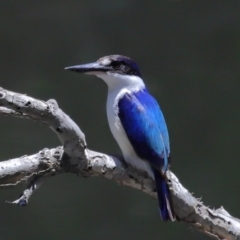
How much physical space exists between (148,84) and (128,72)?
71 cm

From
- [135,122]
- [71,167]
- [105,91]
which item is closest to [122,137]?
[135,122]

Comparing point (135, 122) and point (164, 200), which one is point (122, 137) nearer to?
point (135, 122)

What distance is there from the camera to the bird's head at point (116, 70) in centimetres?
209

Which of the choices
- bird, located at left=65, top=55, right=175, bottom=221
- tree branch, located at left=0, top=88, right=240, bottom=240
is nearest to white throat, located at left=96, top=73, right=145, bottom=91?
bird, located at left=65, top=55, right=175, bottom=221

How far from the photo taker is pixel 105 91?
288cm

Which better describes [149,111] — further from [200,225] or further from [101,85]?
[101,85]

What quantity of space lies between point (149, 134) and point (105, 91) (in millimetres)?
803

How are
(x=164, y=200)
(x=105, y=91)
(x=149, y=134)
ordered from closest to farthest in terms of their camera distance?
1. (x=164, y=200)
2. (x=149, y=134)
3. (x=105, y=91)

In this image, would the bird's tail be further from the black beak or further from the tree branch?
the black beak

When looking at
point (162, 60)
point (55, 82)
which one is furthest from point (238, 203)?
point (55, 82)

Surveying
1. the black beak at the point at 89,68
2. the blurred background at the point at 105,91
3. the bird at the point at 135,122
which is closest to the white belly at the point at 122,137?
the bird at the point at 135,122

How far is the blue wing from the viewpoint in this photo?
206 cm

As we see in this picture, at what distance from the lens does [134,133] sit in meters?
2.12

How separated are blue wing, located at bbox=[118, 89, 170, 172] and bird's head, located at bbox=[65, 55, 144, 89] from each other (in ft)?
0.15
